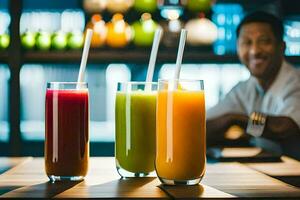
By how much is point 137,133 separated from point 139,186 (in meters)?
0.17

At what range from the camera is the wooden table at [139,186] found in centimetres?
119

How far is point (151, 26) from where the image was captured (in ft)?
12.2

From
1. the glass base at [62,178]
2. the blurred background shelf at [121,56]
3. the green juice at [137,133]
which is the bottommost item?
the glass base at [62,178]

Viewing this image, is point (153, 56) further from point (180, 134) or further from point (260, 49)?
point (260, 49)

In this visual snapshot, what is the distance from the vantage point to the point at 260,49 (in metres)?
3.36

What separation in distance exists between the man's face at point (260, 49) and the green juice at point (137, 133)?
1988mm

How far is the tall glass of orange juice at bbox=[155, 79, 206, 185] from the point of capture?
52.0 inches

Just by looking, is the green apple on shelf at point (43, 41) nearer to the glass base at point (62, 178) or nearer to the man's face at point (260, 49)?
the man's face at point (260, 49)

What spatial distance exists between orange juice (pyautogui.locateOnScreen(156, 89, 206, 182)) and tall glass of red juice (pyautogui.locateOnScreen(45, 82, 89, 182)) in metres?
0.18

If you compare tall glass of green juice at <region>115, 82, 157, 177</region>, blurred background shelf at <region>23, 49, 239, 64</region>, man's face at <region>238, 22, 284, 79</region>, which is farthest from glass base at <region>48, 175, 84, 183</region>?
blurred background shelf at <region>23, 49, 239, 64</region>

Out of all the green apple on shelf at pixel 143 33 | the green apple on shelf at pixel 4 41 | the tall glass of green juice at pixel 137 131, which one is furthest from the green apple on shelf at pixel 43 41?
the tall glass of green juice at pixel 137 131

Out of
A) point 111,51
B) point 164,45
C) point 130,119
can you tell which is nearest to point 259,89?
point 164,45

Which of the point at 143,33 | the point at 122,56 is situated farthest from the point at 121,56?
the point at 143,33

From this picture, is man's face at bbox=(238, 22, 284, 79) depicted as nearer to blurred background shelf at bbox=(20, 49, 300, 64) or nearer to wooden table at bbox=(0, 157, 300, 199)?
blurred background shelf at bbox=(20, 49, 300, 64)
